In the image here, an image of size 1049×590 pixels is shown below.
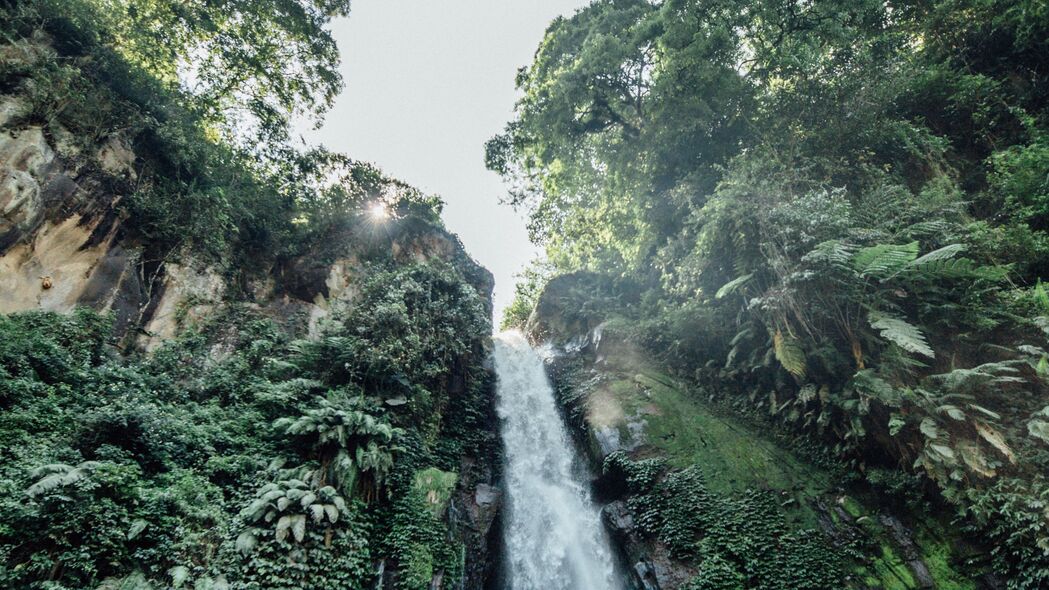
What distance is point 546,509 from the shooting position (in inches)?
366

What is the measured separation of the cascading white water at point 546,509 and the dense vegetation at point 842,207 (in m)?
4.39

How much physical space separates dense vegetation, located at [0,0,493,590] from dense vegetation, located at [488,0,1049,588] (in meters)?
7.04

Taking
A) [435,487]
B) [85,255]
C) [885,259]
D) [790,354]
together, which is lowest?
[435,487]

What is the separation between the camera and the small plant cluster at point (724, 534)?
6.21 m

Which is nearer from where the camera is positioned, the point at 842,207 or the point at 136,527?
the point at 136,527

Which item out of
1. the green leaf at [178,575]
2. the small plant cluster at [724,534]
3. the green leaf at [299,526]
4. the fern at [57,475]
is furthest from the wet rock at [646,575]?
the fern at [57,475]

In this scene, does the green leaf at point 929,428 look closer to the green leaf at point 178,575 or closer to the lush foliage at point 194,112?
the green leaf at point 178,575

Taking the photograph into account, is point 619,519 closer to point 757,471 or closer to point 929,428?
point 757,471

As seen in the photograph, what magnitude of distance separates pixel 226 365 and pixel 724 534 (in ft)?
34.6

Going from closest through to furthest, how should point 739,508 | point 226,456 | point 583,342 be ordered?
point 226,456 < point 739,508 < point 583,342

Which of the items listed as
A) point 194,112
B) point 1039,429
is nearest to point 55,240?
point 194,112

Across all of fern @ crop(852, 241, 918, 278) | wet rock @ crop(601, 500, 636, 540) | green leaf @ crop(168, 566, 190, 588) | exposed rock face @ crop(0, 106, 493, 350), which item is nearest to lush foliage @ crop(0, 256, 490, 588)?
green leaf @ crop(168, 566, 190, 588)

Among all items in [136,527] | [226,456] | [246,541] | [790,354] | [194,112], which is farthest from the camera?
[194,112]

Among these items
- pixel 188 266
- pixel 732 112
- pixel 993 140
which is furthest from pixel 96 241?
pixel 993 140
